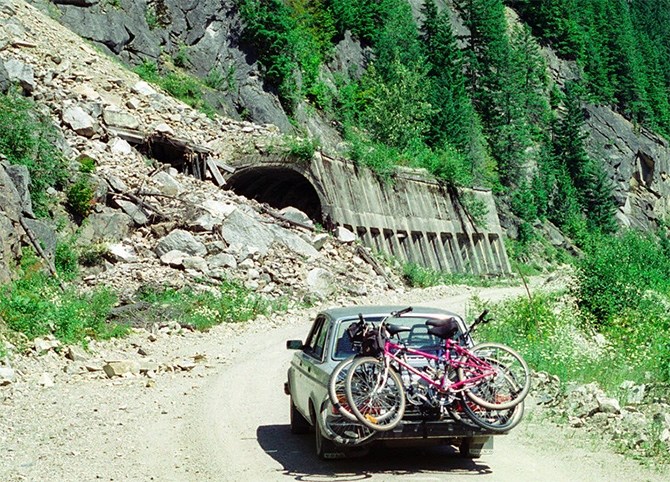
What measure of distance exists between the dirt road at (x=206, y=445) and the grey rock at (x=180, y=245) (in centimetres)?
1229

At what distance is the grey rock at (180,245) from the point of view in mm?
28188

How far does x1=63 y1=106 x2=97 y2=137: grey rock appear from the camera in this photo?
32094mm

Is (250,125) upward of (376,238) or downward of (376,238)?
upward

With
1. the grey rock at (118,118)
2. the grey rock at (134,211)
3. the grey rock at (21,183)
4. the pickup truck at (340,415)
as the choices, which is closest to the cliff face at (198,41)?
the grey rock at (118,118)

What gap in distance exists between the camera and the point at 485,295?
117 ft

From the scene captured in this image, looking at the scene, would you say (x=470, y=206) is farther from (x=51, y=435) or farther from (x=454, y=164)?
(x=51, y=435)

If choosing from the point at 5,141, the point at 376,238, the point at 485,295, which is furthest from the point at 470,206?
the point at 5,141

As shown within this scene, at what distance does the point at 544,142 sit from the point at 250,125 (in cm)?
4910

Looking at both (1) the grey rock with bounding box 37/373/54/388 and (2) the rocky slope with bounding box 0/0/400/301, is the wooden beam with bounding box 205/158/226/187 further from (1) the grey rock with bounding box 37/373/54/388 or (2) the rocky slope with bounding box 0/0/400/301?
(1) the grey rock with bounding box 37/373/54/388

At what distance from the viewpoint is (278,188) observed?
39688 mm

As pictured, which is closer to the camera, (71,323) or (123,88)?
(71,323)

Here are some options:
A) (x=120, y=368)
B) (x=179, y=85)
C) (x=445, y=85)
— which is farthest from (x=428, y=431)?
(x=445, y=85)

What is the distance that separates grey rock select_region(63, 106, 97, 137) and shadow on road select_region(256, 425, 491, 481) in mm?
23246

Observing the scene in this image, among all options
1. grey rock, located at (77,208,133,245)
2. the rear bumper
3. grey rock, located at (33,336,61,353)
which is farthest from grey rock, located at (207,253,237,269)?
the rear bumper
